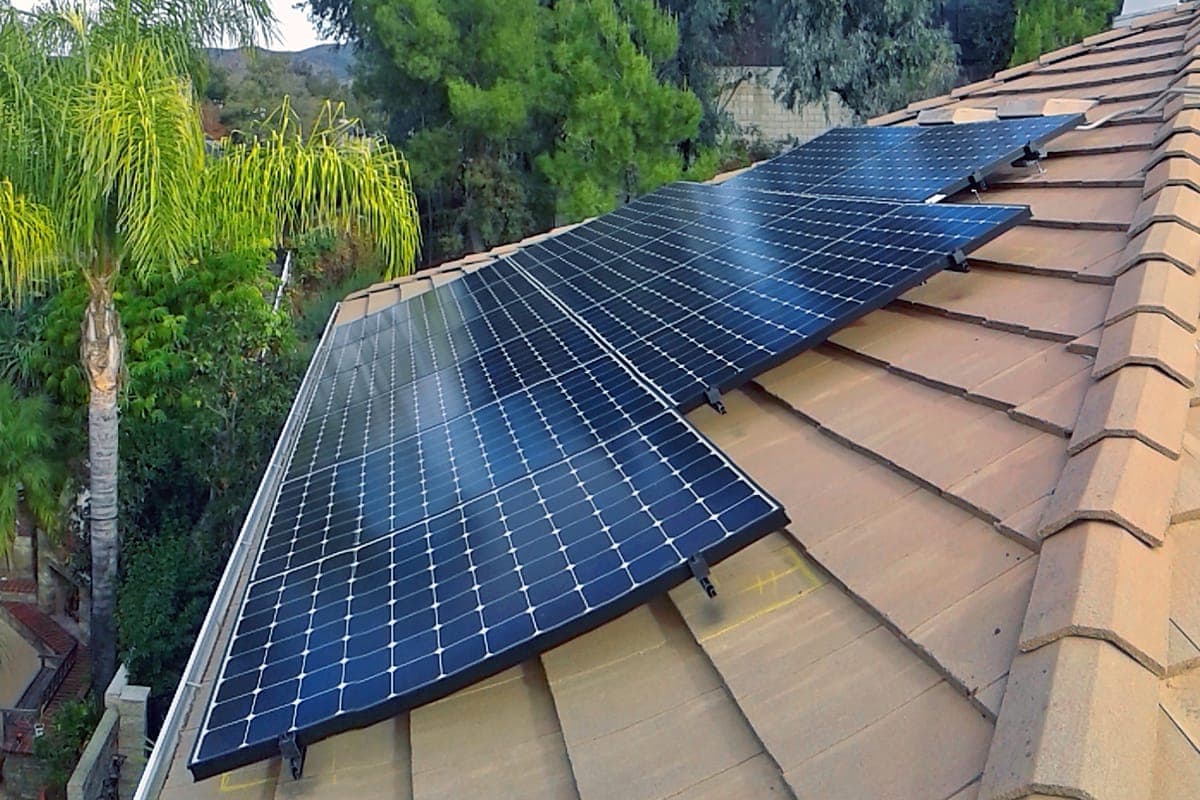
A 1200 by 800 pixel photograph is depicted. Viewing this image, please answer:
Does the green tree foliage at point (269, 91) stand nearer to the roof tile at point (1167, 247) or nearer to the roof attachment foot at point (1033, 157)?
the roof attachment foot at point (1033, 157)

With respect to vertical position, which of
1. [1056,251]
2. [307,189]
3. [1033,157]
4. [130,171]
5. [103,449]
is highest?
[130,171]

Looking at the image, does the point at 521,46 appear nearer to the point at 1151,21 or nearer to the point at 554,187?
the point at 554,187

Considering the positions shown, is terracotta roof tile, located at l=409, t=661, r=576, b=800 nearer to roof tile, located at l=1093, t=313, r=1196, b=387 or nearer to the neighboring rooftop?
the neighboring rooftop

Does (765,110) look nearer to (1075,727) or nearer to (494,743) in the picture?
(494,743)

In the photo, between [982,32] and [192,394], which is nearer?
[192,394]

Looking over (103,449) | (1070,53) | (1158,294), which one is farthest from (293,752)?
(1070,53)

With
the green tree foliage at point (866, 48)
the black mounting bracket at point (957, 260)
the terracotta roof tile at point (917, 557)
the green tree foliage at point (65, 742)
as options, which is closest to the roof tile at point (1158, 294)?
the black mounting bracket at point (957, 260)
